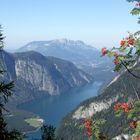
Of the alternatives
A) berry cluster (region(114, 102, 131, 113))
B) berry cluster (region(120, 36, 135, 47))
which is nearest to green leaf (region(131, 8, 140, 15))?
berry cluster (region(120, 36, 135, 47))

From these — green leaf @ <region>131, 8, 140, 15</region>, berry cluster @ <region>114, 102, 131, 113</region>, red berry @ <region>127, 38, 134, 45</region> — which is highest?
green leaf @ <region>131, 8, 140, 15</region>

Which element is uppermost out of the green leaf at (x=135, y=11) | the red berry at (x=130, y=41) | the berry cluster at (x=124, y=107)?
the green leaf at (x=135, y=11)

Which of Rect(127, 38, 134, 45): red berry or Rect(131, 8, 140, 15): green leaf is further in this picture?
Rect(131, 8, 140, 15): green leaf

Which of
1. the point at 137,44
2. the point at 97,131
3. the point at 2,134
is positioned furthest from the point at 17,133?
the point at 137,44

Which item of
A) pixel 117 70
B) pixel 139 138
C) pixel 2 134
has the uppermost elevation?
pixel 117 70

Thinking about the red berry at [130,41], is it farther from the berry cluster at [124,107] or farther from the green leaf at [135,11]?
the berry cluster at [124,107]

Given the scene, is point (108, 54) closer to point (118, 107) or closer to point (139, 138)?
point (118, 107)

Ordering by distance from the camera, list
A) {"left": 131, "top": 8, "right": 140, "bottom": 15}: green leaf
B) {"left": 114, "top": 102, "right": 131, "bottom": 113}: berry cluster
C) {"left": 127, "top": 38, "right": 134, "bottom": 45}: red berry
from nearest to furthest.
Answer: {"left": 127, "top": 38, "right": 134, "bottom": 45}: red berry, {"left": 114, "top": 102, "right": 131, "bottom": 113}: berry cluster, {"left": 131, "top": 8, "right": 140, "bottom": 15}: green leaf

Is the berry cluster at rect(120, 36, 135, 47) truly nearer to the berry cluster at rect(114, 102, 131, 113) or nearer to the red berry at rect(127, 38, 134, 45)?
the red berry at rect(127, 38, 134, 45)

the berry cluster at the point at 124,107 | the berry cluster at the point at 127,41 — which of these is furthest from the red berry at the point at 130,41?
the berry cluster at the point at 124,107

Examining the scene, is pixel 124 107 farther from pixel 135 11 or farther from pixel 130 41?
pixel 135 11

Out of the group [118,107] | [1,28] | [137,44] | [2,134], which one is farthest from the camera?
[1,28]
